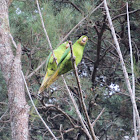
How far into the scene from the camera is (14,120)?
1.61m

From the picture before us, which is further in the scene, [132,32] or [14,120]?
[132,32]

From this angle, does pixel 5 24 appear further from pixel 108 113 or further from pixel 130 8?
pixel 108 113

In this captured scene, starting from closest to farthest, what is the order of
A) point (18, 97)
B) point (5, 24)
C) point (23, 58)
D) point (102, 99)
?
point (18, 97) < point (5, 24) < point (23, 58) < point (102, 99)

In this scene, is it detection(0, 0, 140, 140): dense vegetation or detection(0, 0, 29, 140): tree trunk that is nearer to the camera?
detection(0, 0, 29, 140): tree trunk

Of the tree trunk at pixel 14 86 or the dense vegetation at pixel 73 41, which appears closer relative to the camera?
the tree trunk at pixel 14 86

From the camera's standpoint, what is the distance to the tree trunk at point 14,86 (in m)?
1.58

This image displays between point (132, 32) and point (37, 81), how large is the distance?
5.09 feet

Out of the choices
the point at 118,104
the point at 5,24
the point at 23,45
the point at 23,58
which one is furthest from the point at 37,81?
the point at 118,104

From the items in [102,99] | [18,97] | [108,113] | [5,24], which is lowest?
[108,113]

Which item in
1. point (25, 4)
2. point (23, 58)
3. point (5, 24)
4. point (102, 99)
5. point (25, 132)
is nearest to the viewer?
point (25, 132)

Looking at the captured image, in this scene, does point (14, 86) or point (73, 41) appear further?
point (73, 41)

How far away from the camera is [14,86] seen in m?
1.71

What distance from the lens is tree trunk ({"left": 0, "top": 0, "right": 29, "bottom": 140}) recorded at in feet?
5.18

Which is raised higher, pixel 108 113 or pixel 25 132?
pixel 25 132
